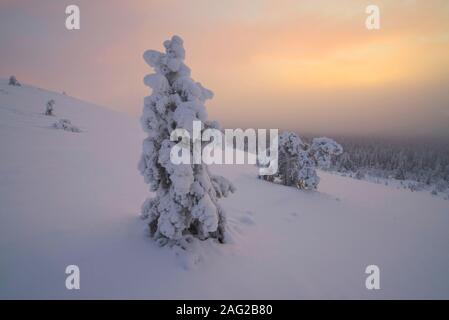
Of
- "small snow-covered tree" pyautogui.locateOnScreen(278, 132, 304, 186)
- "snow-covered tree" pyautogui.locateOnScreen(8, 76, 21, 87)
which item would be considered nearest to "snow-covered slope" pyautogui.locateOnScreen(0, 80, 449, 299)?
"small snow-covered tree" pyautogui.locateOnScreen(278, 132, 304, 186)

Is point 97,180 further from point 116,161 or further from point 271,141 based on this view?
point 271,141

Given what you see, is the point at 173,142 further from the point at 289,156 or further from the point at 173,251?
the point at 289,156

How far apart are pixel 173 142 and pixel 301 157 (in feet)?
42.6

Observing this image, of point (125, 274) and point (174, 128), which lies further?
point (174, 128)

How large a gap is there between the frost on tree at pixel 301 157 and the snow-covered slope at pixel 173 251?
3.42 m

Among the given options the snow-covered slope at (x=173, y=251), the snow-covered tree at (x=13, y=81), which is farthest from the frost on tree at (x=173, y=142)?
the snow-covered tree at (x=13, y=81)

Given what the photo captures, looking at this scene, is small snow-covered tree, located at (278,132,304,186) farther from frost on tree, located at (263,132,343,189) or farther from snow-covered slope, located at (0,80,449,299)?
snow-covered slope, located at (0,80,449,299)

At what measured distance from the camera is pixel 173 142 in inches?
217

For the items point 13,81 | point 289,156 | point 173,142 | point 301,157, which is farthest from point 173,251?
point 13,81

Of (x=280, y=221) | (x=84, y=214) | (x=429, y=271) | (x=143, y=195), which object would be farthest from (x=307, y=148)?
(x=84, y=214)

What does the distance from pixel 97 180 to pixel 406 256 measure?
12478 mm

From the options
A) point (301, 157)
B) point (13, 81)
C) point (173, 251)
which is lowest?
point (173, 251)

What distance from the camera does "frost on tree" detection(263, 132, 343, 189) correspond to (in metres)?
16.3
